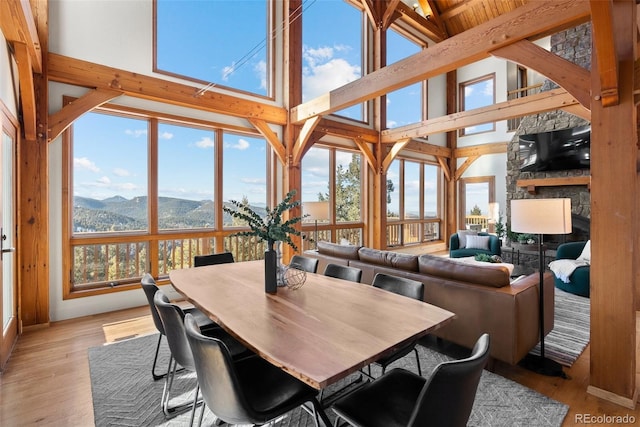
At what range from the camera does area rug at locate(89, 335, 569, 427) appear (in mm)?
1892

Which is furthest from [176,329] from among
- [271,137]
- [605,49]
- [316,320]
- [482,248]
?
[482,248]

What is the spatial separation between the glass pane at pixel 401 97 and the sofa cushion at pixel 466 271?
5.27 metres

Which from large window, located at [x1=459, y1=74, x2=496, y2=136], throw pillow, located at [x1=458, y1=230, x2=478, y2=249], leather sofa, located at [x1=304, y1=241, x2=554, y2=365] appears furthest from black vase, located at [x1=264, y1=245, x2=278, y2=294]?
large window, located at [x1=459, y1=74, x2=496, y2=136]

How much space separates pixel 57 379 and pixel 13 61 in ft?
9.35

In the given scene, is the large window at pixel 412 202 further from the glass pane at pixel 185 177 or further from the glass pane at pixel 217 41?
the glass pane at pixel 185 177

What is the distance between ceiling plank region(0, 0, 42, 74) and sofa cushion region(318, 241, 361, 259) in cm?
338

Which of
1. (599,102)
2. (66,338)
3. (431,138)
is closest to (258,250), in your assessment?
(66,338)

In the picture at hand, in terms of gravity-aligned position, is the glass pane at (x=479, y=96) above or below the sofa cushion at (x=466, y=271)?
above

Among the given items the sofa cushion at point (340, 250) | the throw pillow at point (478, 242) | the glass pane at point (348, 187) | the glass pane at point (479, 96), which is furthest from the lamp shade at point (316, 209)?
the glass pane at point (479, 96)

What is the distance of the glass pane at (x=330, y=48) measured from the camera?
5918 millimetres

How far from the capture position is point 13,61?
285cm

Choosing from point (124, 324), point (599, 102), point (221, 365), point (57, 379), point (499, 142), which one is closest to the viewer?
point (221, 365)

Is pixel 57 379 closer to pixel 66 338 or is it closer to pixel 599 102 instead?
pixel 66 338

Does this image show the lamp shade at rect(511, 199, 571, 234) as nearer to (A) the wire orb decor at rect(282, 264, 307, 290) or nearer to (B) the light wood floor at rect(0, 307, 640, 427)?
(B) the light wood floor at rect(0, 307, 640, 427)
